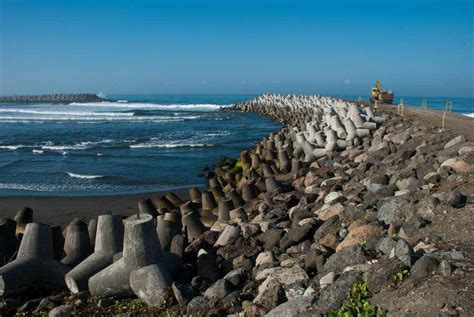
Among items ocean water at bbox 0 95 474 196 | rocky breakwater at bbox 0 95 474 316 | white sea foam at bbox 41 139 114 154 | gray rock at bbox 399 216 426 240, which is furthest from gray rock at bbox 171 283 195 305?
white sea foam at bbox 41 139 114 154

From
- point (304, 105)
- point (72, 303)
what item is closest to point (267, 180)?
point (72, 303)

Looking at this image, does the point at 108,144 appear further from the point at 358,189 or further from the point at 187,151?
the point at 358,189

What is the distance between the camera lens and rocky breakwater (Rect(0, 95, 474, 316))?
4.00 meters

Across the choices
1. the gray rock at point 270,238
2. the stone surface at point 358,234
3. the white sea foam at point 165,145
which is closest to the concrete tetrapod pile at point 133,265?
the gray rock at point 270,238

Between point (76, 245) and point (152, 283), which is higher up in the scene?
point (152, 283)

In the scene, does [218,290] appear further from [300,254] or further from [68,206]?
[68,206]

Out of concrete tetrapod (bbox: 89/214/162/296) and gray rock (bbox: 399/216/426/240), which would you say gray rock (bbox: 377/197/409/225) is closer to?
gray rock (bbox: 399/216/426/240)

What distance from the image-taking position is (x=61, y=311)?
5430mm

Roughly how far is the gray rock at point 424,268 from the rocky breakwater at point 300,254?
0.01m

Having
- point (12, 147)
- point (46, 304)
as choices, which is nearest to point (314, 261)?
point (46, 304)

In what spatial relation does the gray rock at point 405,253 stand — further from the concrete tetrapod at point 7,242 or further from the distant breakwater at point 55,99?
the distant breakwater at point 55,99

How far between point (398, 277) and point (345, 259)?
30.4 inches

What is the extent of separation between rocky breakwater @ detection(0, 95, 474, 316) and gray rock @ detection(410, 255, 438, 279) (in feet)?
0.03

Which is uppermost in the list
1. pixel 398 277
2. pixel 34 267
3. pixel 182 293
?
pixel 398 277
